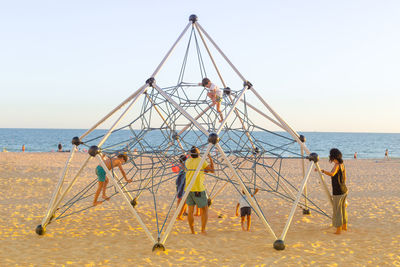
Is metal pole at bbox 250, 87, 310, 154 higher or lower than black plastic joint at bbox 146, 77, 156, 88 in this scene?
lower

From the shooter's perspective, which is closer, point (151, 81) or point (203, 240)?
point (203, 240)

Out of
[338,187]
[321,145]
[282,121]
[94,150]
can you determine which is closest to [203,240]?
[94,150]

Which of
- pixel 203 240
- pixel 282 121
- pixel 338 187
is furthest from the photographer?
pixel 282 121

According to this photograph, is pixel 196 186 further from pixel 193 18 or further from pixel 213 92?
pixel 193 18

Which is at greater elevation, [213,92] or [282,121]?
[213,92]

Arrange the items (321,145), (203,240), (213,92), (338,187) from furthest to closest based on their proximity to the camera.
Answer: (321,145) < (213,92) < (338,187) < (203,240)

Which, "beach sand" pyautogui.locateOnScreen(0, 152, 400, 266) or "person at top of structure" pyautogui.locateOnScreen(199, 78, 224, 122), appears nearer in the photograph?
"beach sand" pyautogui.locateOnScreen(0, 152, 400, 266)

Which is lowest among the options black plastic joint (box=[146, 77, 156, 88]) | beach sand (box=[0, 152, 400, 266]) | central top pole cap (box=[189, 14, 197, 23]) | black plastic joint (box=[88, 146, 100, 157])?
beach sand (box=[0, 152, 400, 266])

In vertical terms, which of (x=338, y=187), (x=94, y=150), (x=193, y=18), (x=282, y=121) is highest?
(x=193, y=18)

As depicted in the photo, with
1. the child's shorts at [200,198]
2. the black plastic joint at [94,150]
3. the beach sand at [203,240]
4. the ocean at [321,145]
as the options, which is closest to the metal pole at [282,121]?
the beach sand at [203,240]

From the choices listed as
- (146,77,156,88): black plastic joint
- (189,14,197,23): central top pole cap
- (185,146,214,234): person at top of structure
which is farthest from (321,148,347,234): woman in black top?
(189,14,197,23): central top pole cap

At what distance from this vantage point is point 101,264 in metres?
5.48

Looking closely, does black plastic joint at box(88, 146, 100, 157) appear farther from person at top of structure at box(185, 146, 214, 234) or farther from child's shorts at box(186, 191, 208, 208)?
child's shorts at box(186, 191, 208, 208)

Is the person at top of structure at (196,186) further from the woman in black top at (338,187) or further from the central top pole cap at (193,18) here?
the central top pole cap at (193,18)
